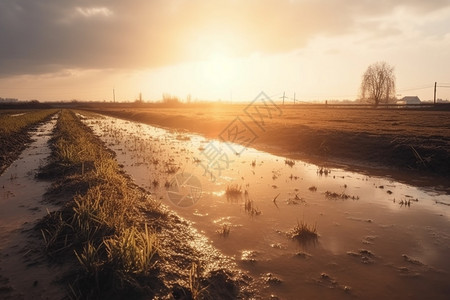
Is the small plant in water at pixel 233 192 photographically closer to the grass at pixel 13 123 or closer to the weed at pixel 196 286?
the weed at pixel 196 286

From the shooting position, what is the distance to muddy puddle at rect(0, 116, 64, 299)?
5.44 m

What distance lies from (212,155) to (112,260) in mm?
15778

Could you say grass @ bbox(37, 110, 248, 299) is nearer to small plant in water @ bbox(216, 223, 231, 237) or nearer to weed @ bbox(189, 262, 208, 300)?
weed @ bbox(189, 262, 208, 300)

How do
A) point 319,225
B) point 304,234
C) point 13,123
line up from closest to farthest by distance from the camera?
point 304,234
point 319,225
point 13,123

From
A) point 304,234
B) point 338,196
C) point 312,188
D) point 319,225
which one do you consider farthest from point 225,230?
point 312,188

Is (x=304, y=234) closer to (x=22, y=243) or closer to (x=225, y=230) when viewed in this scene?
(x=225, y=230)

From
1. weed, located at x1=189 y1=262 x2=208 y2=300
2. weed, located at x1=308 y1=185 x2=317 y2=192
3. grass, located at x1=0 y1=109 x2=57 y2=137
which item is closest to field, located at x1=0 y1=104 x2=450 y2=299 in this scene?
weed, located at x1=189 y1=262 x2=208 y2=300

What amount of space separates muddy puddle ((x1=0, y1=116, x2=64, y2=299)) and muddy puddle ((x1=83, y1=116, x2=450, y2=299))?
3723 mm

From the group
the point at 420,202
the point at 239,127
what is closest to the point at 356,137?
the point at 420,202

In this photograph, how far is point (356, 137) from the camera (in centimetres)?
2309

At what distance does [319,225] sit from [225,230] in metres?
2.80

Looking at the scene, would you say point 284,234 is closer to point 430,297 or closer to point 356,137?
point 430,297

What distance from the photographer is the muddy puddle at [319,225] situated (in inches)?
238

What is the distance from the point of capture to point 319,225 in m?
8.85
